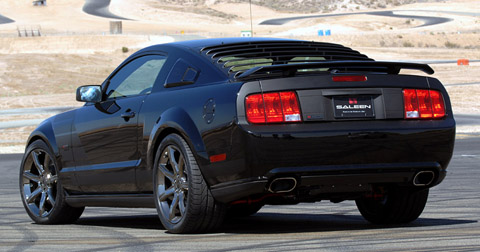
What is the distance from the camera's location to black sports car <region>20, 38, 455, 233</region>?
6.23 m

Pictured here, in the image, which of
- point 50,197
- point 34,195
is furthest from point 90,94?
point 34,195

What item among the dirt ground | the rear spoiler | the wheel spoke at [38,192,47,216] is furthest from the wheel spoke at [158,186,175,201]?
the dirt ground

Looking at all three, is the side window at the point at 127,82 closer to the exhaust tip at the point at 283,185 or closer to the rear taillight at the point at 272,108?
the rear taillight at the point at 272,108

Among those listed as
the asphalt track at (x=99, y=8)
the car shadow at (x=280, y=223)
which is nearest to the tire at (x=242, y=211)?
the car shadow at (x=280, y=223)

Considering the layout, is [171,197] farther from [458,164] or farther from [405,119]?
[458,164]

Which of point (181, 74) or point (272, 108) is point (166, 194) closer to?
point (181, 74)

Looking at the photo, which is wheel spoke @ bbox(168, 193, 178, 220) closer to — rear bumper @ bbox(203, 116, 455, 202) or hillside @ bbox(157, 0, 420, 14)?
rear bumper @ bbox(203, 116, 455, 202)

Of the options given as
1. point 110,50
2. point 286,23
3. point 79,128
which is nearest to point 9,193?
point 79,128

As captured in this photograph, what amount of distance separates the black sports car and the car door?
0.02 metres

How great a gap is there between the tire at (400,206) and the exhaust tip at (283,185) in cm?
124

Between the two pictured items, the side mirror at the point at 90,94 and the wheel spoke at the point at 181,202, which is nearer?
the wheel spoke at the point at 181,202

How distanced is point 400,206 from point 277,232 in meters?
1.14

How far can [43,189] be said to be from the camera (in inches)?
338

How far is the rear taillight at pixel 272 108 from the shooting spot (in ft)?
20.4
